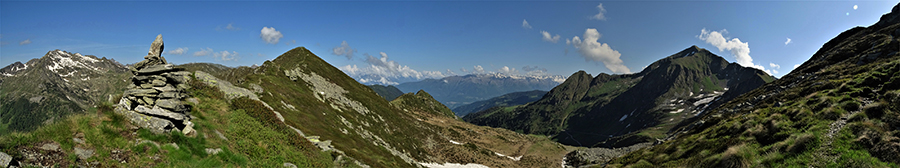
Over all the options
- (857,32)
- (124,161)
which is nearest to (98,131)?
(124,161)

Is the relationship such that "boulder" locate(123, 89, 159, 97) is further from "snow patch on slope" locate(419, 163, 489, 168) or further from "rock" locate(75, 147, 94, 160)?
"snow patch on slope" locate(419, 163, 489, 168)

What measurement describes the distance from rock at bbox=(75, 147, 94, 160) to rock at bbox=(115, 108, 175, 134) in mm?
3240

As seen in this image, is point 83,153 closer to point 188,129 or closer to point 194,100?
point 188,129

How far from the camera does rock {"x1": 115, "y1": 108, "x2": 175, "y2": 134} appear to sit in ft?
55.2

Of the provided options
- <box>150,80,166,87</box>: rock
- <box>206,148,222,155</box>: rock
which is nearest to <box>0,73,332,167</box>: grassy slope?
<box>206,148,222,155</box>: rock

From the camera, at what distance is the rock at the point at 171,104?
19219 millimetres

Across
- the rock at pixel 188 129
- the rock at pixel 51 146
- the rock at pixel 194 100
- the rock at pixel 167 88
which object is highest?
the rock at pixel 167 88

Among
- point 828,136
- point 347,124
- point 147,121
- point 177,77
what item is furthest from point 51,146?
point 828,136

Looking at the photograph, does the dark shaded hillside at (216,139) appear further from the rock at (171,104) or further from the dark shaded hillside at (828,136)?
the dark shaded hillside at (828,136)

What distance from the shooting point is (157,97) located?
20.2 m

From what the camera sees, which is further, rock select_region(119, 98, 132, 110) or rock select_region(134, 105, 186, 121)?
rock select_region(134, 105, 186, 121)

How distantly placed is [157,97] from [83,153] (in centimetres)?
796

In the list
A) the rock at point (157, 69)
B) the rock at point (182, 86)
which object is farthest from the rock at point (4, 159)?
the rock at point (182, 86)

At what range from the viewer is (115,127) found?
617 inches
